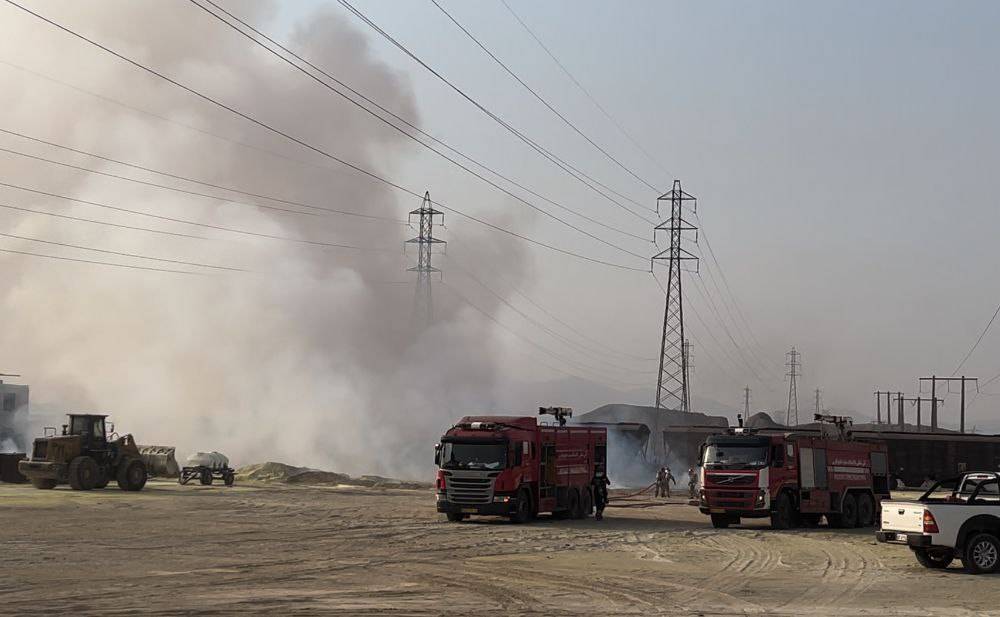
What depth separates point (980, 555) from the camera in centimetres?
2338

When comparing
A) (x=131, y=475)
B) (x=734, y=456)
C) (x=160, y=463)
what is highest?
(x=734, y=456)

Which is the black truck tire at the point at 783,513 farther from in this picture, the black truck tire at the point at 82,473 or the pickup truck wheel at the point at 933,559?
the black truck tire at the point at 82,473

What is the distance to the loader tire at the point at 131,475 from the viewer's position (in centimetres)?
5050

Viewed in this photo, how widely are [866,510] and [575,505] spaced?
10133 millimetres

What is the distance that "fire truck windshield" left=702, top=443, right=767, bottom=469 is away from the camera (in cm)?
3666

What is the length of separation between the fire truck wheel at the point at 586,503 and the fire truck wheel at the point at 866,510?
916 cm

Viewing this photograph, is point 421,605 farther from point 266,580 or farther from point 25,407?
point 25,407

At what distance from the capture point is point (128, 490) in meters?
50.7

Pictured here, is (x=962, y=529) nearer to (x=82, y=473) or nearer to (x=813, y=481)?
(x=813, y=481)

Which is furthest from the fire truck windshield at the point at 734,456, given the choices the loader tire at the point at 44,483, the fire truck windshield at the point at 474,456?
the loader tire at the point at 44,483

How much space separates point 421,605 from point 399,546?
33.3 ft

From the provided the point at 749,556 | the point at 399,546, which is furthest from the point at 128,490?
the point at 749,556

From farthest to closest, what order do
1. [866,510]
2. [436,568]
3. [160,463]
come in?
[160,463] → [866,510] → [436,568]

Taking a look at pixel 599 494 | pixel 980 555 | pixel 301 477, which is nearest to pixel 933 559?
pixel 980 555
